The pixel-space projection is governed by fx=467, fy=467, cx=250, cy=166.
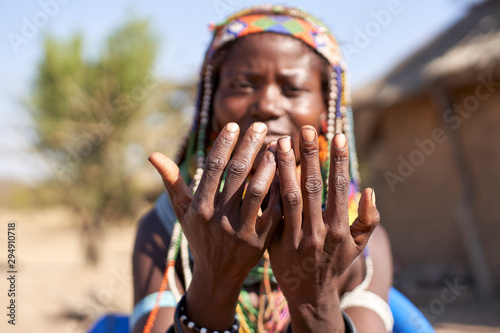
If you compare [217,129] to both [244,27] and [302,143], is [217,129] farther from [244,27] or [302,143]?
[302,143]

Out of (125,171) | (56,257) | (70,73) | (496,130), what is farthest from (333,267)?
(56,257)

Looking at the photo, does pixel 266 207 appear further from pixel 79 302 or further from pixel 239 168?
pixel 79 302

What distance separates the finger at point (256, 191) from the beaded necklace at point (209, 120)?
0.52 m

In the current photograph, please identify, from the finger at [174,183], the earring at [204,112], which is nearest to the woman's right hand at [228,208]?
the finger at [174,183]

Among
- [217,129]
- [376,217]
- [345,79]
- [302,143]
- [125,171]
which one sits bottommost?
[376,217]

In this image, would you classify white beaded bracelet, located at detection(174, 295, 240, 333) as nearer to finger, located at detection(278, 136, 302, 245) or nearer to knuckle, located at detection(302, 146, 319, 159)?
finger, located at detection(278, 136, 302, 245)

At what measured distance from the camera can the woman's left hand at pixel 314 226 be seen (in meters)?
1.05

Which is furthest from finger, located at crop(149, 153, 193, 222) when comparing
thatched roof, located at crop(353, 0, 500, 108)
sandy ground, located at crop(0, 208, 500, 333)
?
thatched roof, located at crop(353, 0, 500, 108)

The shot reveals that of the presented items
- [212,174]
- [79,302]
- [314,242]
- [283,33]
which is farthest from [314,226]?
[79,302]

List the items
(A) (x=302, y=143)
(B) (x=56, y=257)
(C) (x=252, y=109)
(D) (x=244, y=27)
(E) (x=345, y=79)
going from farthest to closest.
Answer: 1. (B) (x=56, y=257)
2. (E) (x=345, y=79)
3. (D) (x=244, y=27)
4. (C) (x=252, y=109)
5. (A) (x=302, y=143)

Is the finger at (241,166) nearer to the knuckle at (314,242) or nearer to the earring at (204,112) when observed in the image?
the knuckle at (314,242)

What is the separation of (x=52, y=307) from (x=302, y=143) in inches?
253

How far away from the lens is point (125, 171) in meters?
9.93

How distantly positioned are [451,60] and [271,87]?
5.63m
